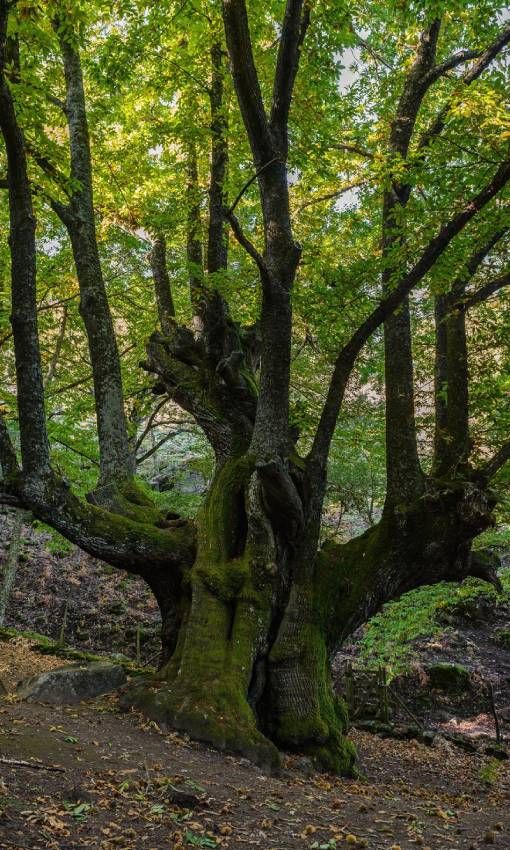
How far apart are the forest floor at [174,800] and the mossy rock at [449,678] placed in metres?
7.98

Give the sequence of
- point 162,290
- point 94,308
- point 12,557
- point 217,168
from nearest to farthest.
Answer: point 94,308 < point 217,168 < point 162,290 < point 12,557

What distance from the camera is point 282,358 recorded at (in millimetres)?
6688

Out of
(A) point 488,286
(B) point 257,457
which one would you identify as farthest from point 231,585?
(A) point 488,286

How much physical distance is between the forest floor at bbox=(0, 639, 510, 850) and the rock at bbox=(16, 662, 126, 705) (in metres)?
0.25

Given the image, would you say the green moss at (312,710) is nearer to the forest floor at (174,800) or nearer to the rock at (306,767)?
the rock at (306,767)

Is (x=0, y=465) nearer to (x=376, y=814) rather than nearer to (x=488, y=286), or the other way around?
(x=376, y=814)

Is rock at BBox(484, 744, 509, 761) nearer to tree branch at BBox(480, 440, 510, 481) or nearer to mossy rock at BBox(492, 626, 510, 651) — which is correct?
tree branch at BBox(480, 440, 510, 481)

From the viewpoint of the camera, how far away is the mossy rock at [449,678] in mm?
14016

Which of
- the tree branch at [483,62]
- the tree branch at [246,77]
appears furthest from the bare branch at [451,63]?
the tree branch at [246,77]

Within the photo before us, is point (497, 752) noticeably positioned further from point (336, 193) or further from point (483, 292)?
point (336, 193)

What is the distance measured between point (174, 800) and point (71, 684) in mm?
3048

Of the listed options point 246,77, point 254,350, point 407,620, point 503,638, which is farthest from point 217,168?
point 503,638

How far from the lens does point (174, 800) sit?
370 centimetres

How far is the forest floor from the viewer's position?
3.14m
